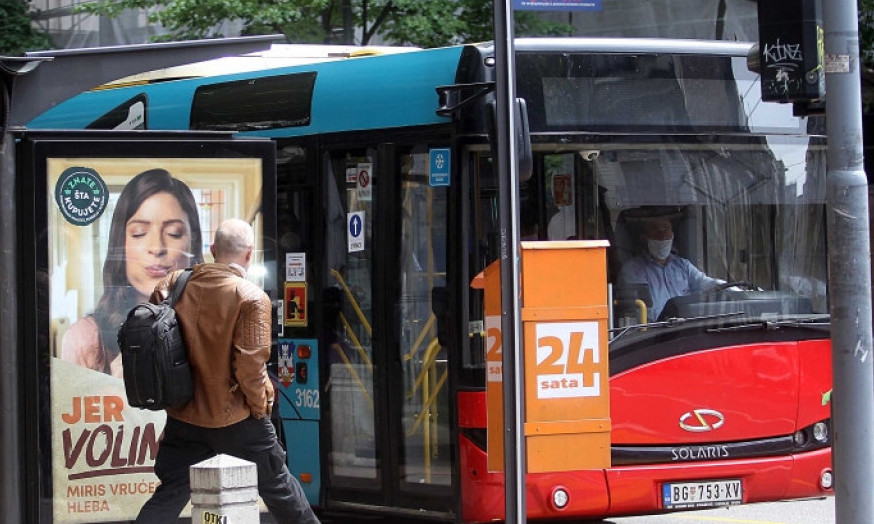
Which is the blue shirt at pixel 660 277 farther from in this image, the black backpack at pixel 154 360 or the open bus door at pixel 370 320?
the black backpack at pixel 154 360

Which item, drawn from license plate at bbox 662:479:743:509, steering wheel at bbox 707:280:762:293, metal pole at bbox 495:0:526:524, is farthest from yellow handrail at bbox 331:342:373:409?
metal pole at bbox 495:0:526:524

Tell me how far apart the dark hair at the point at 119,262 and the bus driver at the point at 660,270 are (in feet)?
8.86

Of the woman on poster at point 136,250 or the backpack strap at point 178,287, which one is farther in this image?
the woman on poster at point 136,250

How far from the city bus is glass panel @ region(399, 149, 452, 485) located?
0.01 metres

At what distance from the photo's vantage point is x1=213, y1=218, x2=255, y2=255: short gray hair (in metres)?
6.92

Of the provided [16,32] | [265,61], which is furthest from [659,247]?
[16,32]

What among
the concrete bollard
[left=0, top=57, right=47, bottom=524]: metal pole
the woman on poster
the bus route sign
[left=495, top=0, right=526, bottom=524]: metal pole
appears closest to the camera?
the concrete bollard

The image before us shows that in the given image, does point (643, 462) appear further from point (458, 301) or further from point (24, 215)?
point (24, 215)

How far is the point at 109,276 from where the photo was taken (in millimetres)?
7555

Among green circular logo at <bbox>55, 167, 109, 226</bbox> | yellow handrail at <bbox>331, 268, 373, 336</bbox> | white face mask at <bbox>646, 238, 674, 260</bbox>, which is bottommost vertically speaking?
yellow handrail at <bbox>331, 268, 373, 336</bbox>

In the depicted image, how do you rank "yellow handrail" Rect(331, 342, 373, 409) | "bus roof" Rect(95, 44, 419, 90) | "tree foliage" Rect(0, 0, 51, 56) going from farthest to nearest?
"tree foliage" Rect(0, 0, 51, 56) < "bus roof" Rect(95, 44, 419, 90) < "yellow handrail" Rect(331, 342, 373, 409)

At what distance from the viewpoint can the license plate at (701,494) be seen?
841 cm

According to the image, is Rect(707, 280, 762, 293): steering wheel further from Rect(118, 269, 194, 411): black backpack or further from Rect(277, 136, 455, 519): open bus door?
Rect(118, 269, 194, 411): black backpack

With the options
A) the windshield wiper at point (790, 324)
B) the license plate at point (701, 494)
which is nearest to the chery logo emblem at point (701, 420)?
the license plate at point (701, 494)
